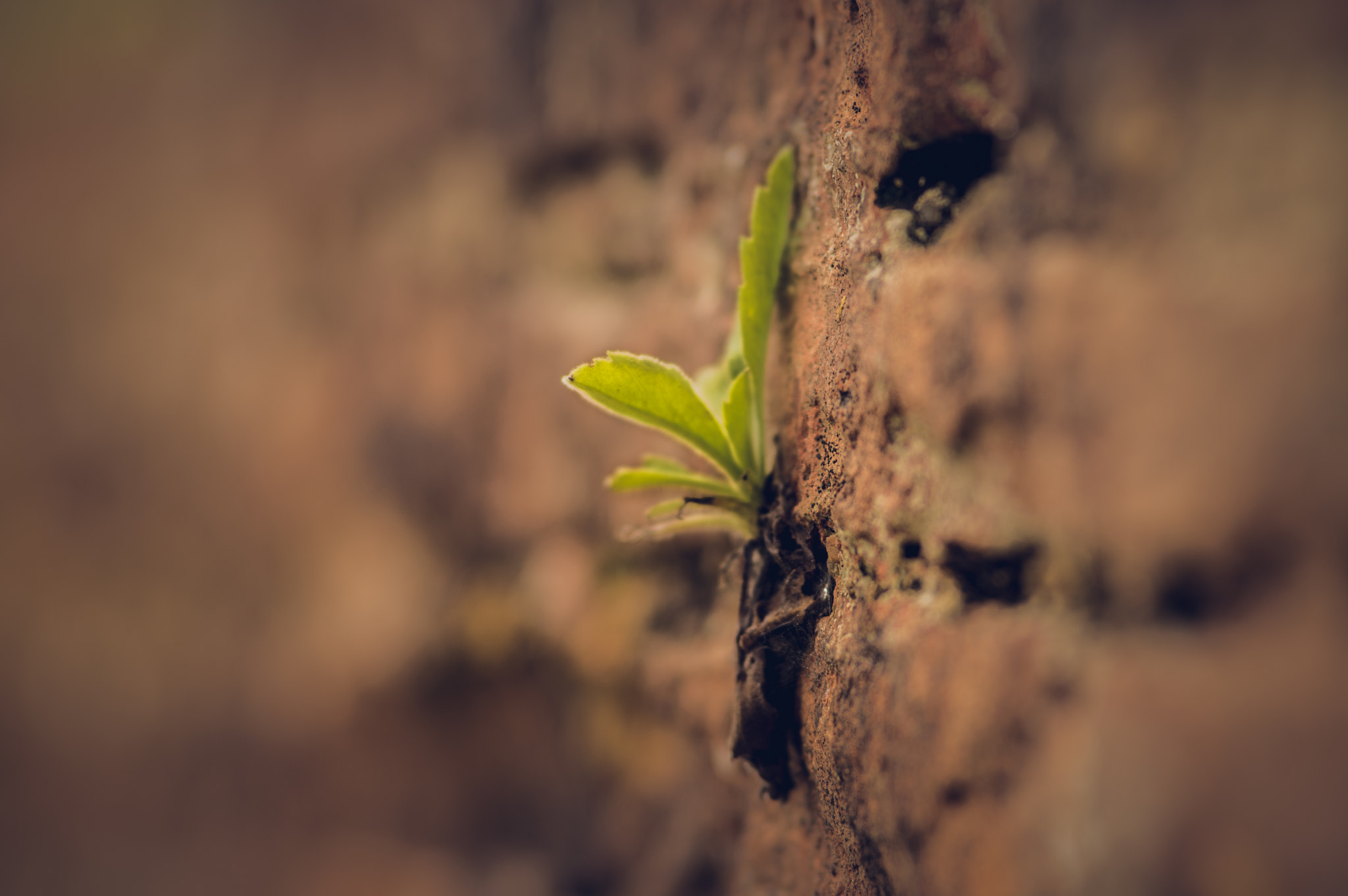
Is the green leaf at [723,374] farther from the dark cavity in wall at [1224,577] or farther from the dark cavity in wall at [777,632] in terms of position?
the dark cavity in wall at [1224,577]

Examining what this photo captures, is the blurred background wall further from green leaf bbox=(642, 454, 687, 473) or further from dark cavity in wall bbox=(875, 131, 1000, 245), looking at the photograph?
dark cavity in wall bbox=(875, 131, 1000, 245)

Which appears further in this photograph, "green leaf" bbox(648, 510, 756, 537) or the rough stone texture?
"green leaf" bbox(648, 510, 756, 537)

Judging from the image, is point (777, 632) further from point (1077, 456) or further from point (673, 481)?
point (1077, 456)

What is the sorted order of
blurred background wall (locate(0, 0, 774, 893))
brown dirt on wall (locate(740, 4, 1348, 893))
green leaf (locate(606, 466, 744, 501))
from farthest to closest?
blurred background wall (locate(0, 0, 774, 893)), green leaf (locate(606, 466, 744, 501)), brown dirt on wall (locate(740, 4, 1348, 893))

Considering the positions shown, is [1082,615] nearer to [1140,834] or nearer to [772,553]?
[1140,834]

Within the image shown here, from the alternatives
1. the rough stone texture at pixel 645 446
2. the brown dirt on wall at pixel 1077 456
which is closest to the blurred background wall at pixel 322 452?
the rough stone texture at pixel 645 446

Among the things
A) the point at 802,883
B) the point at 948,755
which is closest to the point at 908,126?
the point at 948,755

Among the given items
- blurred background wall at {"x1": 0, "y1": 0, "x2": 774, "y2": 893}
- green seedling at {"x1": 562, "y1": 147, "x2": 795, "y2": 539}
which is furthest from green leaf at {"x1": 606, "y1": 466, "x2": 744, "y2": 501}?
blurred background wall at {"x1": 0, "y1": 0, "x2": 774, "y2": 893}
